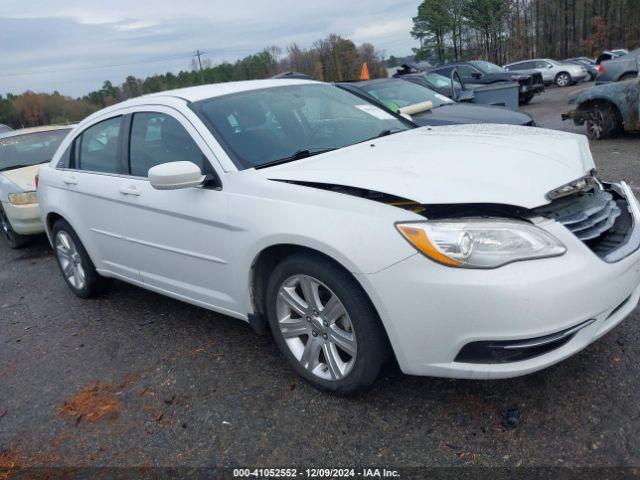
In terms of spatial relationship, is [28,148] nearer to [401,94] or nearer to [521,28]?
[401,94]

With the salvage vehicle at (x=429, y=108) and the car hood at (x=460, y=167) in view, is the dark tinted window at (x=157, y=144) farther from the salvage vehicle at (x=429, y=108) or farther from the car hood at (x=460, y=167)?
the salvage vehicle at (x=429, y=108)

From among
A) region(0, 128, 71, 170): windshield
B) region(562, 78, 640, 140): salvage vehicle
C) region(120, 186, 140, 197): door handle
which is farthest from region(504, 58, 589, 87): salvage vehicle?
region(120, 186, 140, 197): door handle

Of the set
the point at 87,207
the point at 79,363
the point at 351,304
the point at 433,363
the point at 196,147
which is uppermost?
the point at 196,147

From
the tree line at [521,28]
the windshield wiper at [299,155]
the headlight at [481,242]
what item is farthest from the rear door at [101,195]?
Answer: the tree line at [521,28]

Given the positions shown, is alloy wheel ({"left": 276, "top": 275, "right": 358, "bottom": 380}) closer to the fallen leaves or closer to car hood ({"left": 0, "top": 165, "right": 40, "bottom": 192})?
the fallen leaves

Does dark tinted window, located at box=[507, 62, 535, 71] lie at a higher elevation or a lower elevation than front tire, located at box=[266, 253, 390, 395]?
lower

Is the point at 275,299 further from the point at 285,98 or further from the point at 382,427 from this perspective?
the point at 285,98

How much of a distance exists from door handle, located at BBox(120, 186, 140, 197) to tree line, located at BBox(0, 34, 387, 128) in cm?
3377

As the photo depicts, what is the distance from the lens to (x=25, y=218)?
6734 mm

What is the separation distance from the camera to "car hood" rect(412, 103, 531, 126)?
6.90 meters

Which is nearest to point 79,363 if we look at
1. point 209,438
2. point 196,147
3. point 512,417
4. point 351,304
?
point 209,438

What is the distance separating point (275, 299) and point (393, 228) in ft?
2.87

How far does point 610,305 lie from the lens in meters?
2.46

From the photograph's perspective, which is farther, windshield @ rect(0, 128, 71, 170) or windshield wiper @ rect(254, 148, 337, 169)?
windshield @ rect(0, 128, 71, 170)
